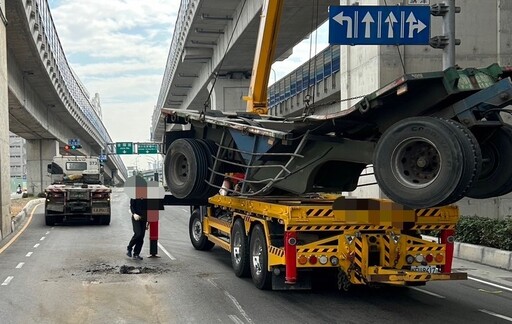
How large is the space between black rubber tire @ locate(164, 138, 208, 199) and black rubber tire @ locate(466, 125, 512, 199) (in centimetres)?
471

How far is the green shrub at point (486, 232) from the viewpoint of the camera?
38.8 feet

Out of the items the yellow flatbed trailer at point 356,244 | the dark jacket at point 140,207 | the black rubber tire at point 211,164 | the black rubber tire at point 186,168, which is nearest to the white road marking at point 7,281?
the dark jacket at point 140,207

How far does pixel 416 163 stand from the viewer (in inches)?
246

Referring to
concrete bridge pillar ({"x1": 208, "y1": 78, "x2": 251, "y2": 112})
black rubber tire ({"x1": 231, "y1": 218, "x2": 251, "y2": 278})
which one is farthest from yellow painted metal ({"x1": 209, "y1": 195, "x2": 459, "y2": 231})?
concrete bridge pillar ({"x1": 208, "y1": 78, "x2": 251, "y2": 112})

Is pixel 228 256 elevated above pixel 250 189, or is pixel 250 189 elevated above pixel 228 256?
pixel 250 189

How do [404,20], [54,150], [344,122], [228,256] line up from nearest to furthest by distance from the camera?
[344,122] → [404,20] → [228,256] → [54,150]

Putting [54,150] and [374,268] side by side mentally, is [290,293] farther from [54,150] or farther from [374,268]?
[54,150]

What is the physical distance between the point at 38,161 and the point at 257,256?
150 feet

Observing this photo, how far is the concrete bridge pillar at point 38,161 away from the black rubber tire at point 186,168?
41694 mm

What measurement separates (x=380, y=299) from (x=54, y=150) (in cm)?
4563

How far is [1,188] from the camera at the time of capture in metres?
16.9

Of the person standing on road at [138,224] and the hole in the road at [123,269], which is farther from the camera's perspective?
the person standing on road at [138,224]

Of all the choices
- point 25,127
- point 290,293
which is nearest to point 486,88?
point 290,293

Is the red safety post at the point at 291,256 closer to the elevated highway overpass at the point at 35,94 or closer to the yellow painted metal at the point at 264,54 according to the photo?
the yellow painted metal at the point at 264,54
